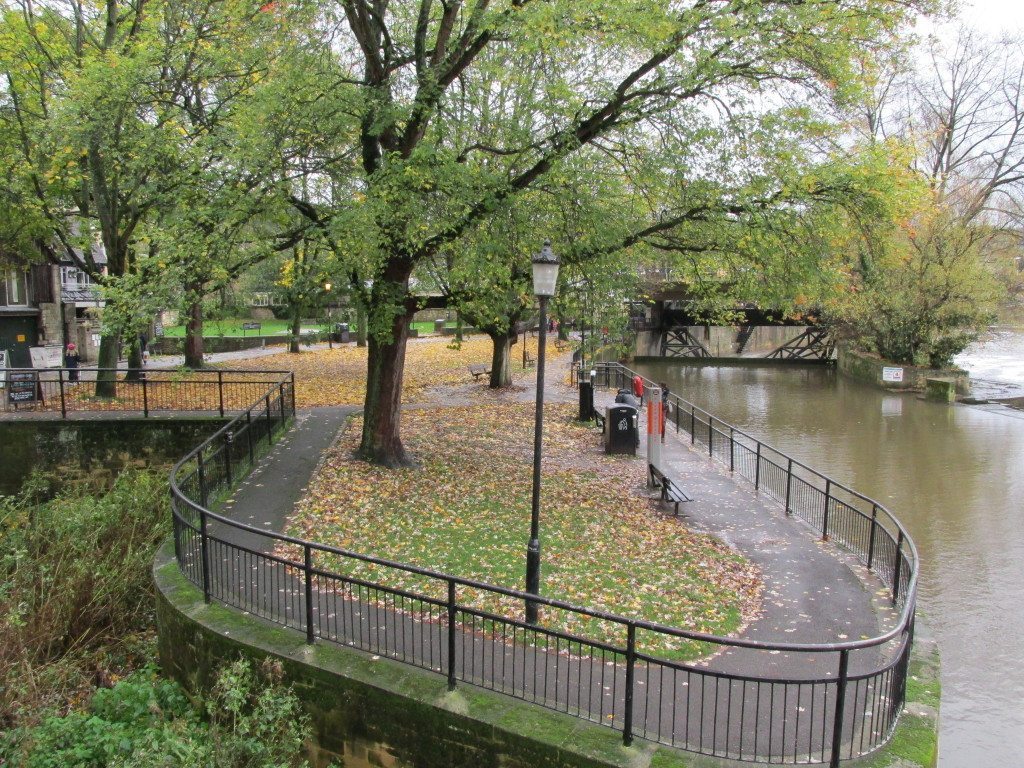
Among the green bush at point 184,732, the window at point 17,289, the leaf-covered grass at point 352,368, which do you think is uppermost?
the window at point 17,289

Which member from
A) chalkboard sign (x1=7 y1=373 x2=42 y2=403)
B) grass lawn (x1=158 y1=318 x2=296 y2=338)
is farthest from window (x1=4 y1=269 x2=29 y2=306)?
chalkboard sign (x1=7 y1=373 x2=42 y2=403)

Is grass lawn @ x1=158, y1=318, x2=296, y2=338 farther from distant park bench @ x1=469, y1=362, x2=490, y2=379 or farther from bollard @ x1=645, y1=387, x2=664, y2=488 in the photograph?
bollard @ x1=645, y1=387, x2=664, y2=488

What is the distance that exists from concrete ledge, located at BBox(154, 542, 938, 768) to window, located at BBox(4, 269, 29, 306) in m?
30.0

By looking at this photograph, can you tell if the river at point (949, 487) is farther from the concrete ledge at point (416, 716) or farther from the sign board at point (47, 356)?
the sign board at point (47, 356)

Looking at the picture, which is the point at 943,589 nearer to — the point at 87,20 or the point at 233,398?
the point at 233,398

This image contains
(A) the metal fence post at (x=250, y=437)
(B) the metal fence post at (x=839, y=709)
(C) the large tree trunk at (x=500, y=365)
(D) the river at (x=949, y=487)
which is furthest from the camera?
(C) the large tree trunk at (x=500, y=365)

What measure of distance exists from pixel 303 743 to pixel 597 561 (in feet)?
14.6

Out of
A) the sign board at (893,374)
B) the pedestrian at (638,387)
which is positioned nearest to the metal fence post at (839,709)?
the pedestrian at (638,387)

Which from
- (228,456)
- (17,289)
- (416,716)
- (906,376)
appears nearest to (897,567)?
(416,716)

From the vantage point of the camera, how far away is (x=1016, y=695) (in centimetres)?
807

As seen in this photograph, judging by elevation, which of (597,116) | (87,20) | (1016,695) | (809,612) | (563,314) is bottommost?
(1016,695)

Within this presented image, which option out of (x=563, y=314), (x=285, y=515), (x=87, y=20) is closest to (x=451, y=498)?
(x=285, y=515)

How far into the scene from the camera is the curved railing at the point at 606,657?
5.24 metres

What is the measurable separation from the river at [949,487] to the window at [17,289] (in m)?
29.1
